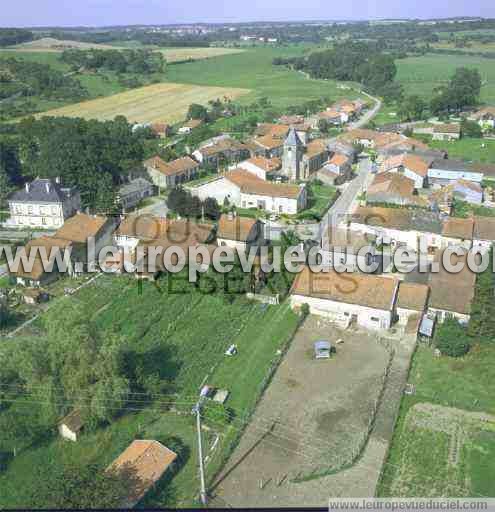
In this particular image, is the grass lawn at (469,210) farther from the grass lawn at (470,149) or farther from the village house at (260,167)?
the village house at (260,167)

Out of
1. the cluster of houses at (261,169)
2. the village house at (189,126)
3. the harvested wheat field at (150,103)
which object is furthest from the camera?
the harvested wheat field at (150,103)

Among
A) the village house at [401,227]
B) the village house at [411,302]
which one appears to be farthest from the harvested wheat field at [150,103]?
the village house at [411,302]

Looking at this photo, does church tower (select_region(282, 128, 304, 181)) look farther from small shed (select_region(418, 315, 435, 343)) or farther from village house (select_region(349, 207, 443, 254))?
small shed (select_region(418, 315, 435, 343))

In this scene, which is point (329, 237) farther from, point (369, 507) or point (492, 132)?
point (492, 132)

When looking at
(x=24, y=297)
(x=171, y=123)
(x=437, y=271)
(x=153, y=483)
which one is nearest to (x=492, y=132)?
(x=171, y=123)

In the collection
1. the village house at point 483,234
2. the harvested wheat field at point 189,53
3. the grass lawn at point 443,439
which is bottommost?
the grass lawn at point 443,439
